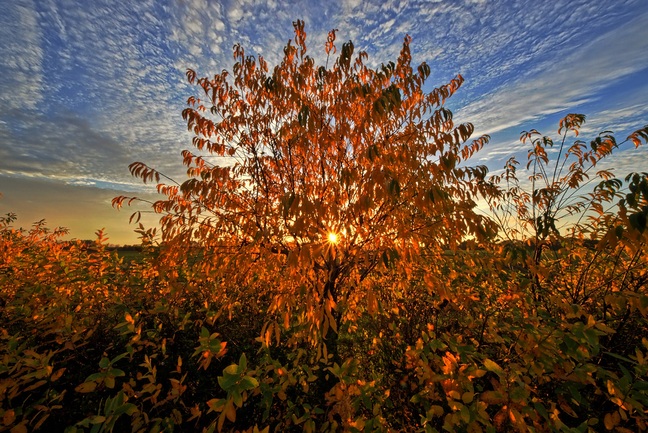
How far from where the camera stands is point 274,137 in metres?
4.09

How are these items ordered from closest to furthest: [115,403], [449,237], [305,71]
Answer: [115,403] → [449,237] → [305,71]

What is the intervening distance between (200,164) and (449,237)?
410 cm

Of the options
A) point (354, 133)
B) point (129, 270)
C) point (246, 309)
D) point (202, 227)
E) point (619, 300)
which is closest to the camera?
point (619, 300)

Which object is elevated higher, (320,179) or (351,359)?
(320,179)

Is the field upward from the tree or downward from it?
downward

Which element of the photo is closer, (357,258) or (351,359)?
(351,359)

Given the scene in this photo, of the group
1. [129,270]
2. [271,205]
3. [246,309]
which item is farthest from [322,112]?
[129,270]

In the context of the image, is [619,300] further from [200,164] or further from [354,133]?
[200,164]

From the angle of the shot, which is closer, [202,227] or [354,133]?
[202,227]

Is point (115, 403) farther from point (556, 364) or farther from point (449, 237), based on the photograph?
point (556, 364)

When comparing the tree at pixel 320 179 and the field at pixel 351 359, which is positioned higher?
the tree at pixel 320 179

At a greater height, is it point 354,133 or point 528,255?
point 354,133

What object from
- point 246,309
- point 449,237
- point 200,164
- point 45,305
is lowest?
point 246,309

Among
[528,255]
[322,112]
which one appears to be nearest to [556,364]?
[528,255]
